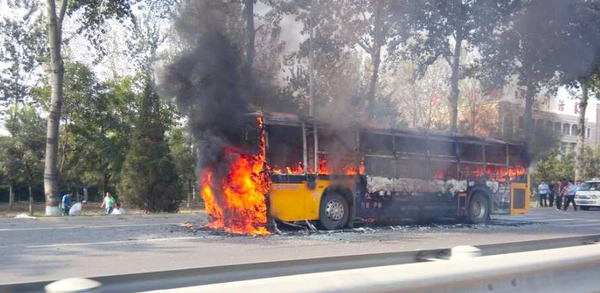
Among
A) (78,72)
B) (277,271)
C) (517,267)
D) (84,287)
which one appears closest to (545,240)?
(517,267)

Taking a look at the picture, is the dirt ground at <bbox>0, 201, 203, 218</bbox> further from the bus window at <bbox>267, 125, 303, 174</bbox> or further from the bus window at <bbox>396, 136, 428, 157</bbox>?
the bus window at <bbox>396, 136, 428, 157</bbox>

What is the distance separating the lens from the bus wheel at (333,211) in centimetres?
1189

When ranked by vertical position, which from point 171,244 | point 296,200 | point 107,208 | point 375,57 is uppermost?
point 375,57

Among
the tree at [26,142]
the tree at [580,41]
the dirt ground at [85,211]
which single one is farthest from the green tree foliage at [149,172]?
the tree at [580,41]

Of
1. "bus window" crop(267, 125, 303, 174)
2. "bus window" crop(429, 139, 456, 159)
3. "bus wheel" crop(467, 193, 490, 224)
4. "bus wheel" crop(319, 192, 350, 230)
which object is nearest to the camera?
"bus window" crop(267, 125, 303, 174)

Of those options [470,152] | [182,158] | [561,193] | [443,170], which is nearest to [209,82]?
[443,170]

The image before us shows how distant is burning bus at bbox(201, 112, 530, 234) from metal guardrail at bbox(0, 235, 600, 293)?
7.62 metres

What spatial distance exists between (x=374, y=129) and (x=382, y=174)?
107 cm

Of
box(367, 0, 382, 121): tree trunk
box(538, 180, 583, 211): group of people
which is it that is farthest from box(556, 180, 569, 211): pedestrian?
box(367, 0, 382, 121): tree trunk

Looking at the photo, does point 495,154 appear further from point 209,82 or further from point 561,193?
point 561,193

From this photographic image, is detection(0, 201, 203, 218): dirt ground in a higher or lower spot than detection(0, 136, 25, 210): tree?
lower

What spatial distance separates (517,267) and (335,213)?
9.04 meters

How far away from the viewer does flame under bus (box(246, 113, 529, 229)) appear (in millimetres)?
11484

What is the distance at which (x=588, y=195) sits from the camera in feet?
89.6
